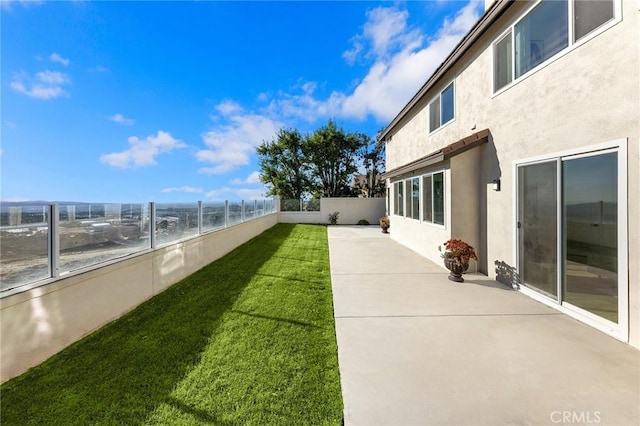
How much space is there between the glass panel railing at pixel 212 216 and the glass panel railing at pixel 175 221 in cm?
44

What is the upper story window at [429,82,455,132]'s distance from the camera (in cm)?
806

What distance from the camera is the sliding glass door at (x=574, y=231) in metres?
3.67

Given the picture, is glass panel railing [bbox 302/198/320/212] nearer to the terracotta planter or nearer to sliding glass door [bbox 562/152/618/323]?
the terracotta planter

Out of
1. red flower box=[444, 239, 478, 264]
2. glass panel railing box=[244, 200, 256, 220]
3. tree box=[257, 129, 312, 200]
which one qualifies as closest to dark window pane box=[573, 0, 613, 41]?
red flower box=[444, 239, 478, 264]

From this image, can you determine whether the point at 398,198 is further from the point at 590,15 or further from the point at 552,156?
the point at 590,15

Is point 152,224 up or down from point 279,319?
up

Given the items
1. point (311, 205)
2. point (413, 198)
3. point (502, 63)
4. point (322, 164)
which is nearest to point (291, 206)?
point (311, 205)

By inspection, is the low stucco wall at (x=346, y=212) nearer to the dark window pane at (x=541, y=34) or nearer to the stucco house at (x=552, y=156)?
the stucco house at (x=552, y=156)

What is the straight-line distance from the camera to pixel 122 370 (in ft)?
9.74

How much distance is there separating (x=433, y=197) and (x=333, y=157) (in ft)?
58.5

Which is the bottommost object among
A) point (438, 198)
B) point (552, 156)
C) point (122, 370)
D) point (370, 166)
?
point (122, 370)

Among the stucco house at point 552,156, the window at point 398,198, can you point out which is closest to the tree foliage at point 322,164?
the window at point 398,198

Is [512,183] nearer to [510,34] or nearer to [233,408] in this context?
[510,34]

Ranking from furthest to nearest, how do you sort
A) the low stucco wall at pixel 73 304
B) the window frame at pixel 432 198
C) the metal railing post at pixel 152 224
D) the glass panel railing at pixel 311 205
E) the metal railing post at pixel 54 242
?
the glass panel railing at pixel 311 205
the window frame at pixel 432 198
the metal railing post at pixel 152 224
the metal railing post at pixel 54 242
the low stucco wall at pixel 73 304
